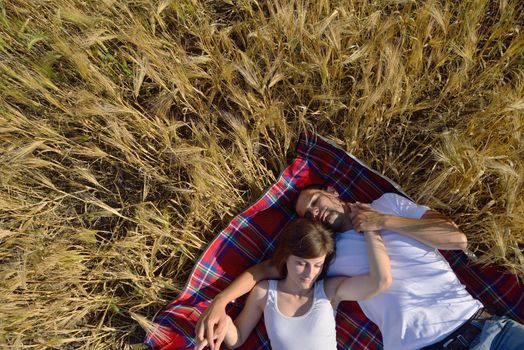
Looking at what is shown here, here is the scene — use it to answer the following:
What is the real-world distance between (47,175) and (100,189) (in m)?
0.31

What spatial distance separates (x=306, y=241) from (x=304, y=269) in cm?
16

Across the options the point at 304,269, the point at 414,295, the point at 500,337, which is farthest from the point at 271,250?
the point at 500,337

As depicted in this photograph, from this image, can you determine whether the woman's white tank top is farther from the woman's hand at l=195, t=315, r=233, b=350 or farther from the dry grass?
the dry grass

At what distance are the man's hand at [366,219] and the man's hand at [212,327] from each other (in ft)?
2.88

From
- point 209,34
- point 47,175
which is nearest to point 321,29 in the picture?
point 209,34

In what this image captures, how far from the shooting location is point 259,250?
2891 mm

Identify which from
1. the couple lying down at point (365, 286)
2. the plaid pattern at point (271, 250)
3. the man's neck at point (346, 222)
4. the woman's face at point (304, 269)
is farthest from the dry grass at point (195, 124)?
the woman's face at point (304, 269)

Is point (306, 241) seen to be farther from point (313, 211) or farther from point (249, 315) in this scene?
point (249, 315)

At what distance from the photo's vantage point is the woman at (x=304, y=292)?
8.12 ft

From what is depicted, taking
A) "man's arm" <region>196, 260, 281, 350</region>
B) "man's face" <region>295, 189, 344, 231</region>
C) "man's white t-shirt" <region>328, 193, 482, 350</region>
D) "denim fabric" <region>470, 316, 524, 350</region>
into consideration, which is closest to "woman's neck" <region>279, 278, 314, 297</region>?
"man's arm" <region>196, 260, 281, 350</region>

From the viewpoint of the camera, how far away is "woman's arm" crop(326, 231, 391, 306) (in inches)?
96.5

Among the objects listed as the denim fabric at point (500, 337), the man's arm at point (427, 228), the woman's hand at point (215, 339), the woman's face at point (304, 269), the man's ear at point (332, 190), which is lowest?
the denim fabric at point (500, 337)

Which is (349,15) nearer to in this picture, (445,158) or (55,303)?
(445,158)

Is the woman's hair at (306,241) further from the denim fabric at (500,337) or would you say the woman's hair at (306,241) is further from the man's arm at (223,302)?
the denim fabric at (500,337)
